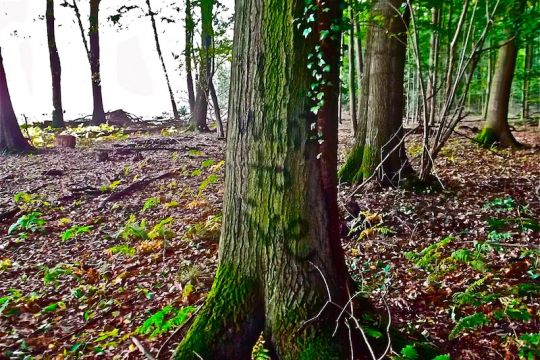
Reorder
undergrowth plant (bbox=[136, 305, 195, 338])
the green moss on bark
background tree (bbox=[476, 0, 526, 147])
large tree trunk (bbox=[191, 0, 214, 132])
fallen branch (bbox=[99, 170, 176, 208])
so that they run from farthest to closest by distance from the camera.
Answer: large tree trunk (bbox=[191, 0, 214, 132]) < background tree (bbox=[476, 0, 526, 147]) < fallen branch (bbox=[99, 170, 176, 208]) < undergrowth plant (bbox=[136, 305, 195, 338]) < the green moss on bark

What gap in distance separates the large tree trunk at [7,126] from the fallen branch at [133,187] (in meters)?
6.34

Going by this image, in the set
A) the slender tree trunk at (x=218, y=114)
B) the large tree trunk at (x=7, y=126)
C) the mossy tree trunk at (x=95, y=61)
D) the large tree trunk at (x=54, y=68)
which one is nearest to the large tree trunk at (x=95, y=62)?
the mossy tree trunk at (x=95, y=61)

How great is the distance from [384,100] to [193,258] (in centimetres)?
409

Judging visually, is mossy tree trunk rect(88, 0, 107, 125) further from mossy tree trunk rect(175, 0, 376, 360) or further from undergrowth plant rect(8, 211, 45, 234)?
mossy tree trunk rect(175, 0, 376, 360)

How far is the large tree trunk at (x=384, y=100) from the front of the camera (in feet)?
22.9

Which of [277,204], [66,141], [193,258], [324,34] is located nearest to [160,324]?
[277,204]

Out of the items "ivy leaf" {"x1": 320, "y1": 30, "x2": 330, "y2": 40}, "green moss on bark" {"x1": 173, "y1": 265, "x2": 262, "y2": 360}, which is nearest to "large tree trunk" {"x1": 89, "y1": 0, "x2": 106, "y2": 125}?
"green moss on bark" {"x1": 173, "y1": 265, "x2": 262, "y2": 360}

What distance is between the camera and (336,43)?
276 centimetres

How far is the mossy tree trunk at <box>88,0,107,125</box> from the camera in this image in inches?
751

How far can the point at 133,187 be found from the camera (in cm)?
909

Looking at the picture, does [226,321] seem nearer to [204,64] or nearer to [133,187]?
[133,187]

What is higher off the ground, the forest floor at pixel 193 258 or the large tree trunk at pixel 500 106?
the large tree trunk at pixel 500 106

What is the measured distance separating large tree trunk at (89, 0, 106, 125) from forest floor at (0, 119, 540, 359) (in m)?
10.7

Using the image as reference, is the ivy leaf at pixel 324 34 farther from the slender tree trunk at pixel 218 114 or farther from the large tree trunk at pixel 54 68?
the large tree trunk at pixel 54 68
